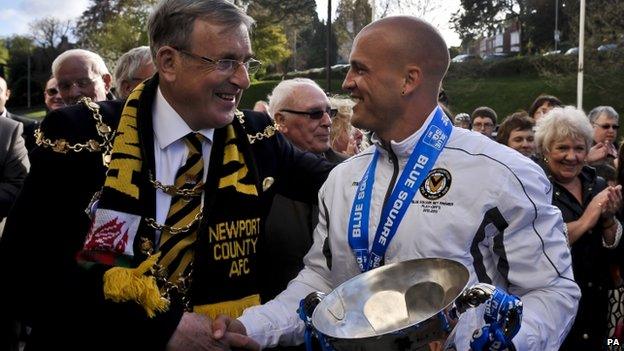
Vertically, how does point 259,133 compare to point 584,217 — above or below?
above

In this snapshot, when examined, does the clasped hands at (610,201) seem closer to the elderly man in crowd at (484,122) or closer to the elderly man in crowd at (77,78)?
the elderly man in crowd at (77,78)

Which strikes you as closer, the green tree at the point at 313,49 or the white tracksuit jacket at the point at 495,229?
the white tracksuit jacket at the point at 495,229

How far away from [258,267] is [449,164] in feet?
3.09

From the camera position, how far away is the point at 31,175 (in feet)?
9.77

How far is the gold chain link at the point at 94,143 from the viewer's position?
2953 millimetres

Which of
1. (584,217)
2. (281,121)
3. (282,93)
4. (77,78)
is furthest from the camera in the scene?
(77,78)

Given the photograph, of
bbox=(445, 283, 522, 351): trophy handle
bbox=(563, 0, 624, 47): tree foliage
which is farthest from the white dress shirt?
bbox=(563, 0, 624, 47): tree foliage

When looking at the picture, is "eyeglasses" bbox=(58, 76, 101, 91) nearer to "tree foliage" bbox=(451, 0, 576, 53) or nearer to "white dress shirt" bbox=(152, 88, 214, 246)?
"white dress shirt" bbox=(152, 88, 214, 246)

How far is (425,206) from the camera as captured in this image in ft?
9.59

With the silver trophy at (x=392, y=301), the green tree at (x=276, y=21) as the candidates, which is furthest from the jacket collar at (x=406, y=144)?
the green tree at (x=276, y=21)

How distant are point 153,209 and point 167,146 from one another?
0.88ft

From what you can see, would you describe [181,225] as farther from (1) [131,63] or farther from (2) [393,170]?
(1) [131,63]

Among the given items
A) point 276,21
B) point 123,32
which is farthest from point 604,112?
point 276,21

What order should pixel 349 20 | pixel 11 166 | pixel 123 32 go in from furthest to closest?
pixel 349 20, pixel 123 32, pixel 11 166
